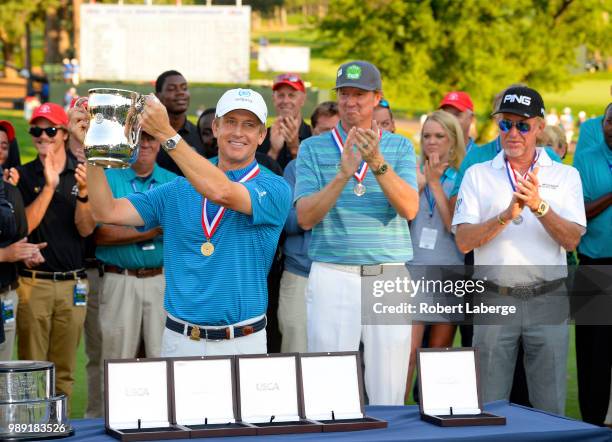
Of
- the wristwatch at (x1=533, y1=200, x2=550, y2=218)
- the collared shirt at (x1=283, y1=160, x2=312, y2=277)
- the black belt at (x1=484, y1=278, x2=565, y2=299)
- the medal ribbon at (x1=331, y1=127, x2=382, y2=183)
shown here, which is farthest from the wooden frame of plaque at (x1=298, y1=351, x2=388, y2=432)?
the collared shirt at (x1=283, y1=160, x2=312, y2=277)

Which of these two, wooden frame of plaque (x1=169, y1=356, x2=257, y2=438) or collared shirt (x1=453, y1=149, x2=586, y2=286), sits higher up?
collared shirt (x1=453, y1=149, x2=586, y2=286)

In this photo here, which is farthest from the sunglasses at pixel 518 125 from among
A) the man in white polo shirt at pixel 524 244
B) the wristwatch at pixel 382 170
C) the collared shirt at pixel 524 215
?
the wristwatch at pixel 382 170

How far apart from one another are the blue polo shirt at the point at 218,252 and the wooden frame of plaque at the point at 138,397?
794 mm

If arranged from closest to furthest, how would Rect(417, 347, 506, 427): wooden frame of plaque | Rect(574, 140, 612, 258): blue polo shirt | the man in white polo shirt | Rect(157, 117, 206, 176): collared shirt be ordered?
Rect(417, 347, 506, 427): wooden frame of plaque
the man in white polo shirt
Rect(574, 140, 612, 258): blue polo shirt
Rect(157, 117, 206, 176): collared shirt

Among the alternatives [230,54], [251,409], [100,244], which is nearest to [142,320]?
[100,244]

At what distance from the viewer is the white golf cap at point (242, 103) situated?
4605 mm

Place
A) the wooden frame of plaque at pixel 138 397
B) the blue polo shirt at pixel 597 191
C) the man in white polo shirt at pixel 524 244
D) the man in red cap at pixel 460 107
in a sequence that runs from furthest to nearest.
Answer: the man in red cap at pixel 460 107 < the blue polo shirt at pixel 597 191 < the man in white polo shirt at pixel 524 244 < the wooden frame of plaque at pixel 138 397

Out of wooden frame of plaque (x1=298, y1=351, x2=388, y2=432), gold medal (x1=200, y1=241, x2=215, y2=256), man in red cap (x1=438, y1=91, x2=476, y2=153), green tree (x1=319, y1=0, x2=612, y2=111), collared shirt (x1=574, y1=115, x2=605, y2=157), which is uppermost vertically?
green tree (x1=319, y1=0, x2=612, y2=111)

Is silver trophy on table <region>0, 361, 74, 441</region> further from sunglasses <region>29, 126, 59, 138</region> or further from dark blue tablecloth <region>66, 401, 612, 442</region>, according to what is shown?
sunglasses <region>29, 126, 59, 138</region>

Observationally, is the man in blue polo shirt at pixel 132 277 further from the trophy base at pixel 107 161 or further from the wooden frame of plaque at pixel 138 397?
the wooden frame of plaque at pixel 138 397

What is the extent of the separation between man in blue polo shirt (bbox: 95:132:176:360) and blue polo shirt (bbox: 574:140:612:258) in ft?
8.93

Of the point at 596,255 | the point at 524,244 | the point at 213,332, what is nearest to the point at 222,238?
the point at 213,332

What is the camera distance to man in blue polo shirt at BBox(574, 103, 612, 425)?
6.84m

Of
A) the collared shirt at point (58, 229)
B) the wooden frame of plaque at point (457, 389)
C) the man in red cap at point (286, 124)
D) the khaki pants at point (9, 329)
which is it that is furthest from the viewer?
the man in red cap at point (286, 124)
